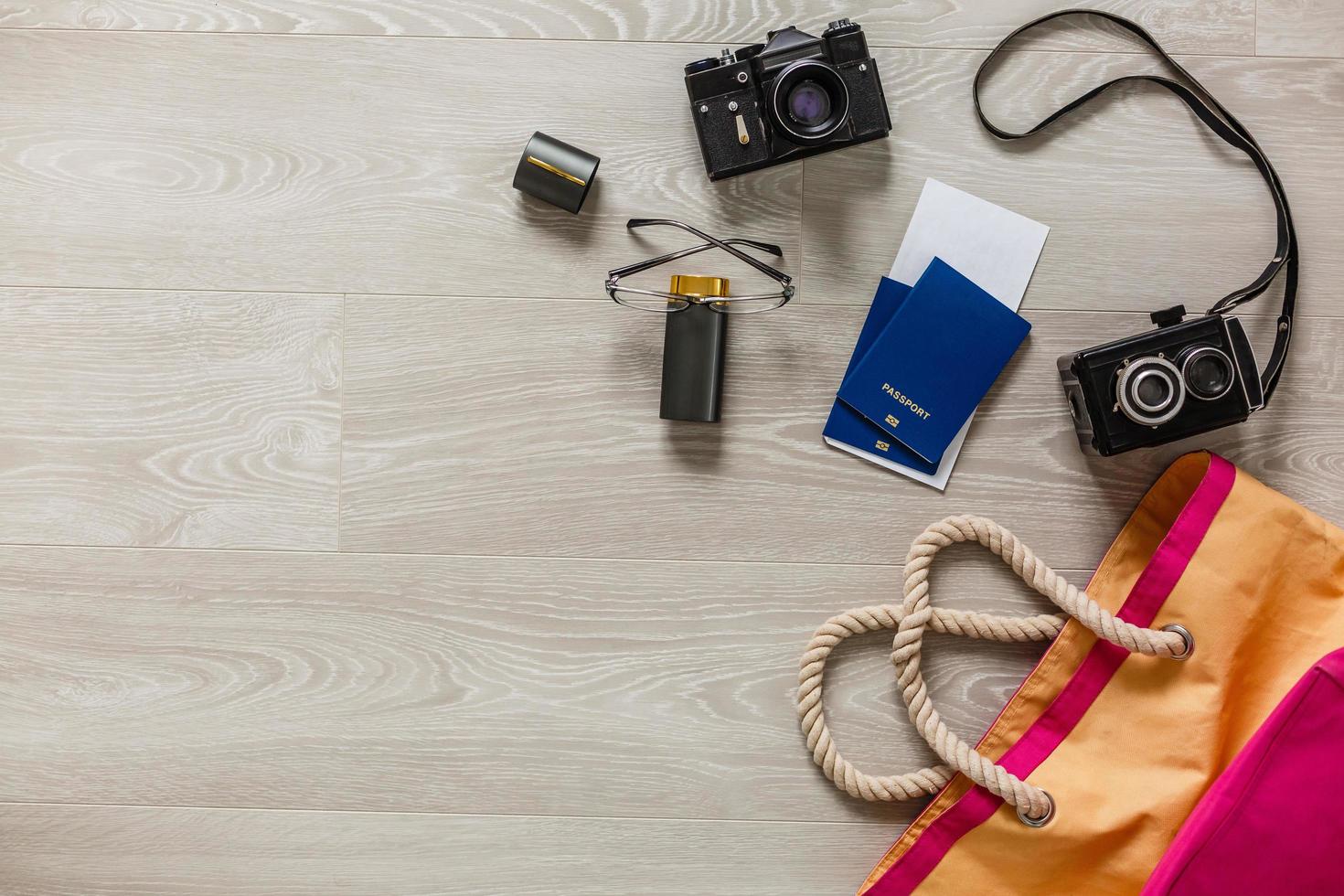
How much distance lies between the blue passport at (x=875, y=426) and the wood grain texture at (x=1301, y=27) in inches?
19.7

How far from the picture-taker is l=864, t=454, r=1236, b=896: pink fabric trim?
85 cm

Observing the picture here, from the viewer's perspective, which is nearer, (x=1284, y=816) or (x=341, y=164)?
(x=1284, y=816)

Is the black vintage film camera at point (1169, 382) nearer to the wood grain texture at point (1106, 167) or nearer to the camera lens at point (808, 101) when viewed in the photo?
the wood grain texture at point (1106, 167)

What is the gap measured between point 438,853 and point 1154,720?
2.61 ft

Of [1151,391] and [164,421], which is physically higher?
[1151,391]

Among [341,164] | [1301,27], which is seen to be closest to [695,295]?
[341,164]

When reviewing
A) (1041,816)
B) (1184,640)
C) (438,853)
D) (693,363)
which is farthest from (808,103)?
(438,853)

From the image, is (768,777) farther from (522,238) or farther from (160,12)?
(160,12)

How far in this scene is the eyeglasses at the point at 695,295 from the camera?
2.82 ft

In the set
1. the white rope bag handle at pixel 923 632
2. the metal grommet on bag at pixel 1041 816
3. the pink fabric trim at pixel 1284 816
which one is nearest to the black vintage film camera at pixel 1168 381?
the white rope bag handle at pixel 923 632

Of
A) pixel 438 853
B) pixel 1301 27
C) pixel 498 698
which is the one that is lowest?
pixel 438 853

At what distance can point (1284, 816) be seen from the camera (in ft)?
2.55

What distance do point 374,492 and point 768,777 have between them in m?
0.55

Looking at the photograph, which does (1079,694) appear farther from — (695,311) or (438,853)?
(438,853)
